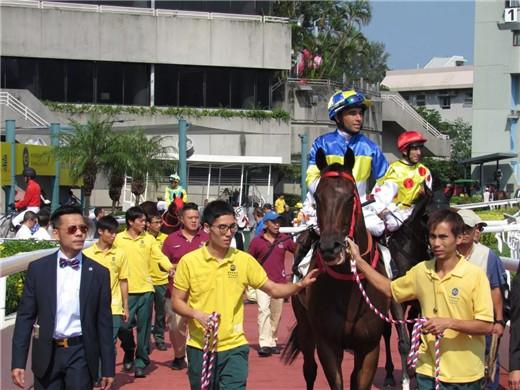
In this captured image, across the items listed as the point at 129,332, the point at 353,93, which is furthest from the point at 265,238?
the point at 353,93

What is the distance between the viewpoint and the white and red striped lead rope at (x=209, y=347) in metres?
6.14

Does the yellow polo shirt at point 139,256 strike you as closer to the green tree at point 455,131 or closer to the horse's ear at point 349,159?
the horse's ear at point 349,159

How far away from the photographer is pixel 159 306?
12031 mm

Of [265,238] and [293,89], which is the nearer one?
[265,238]

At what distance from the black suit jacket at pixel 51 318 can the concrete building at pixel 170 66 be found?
32.2 meters

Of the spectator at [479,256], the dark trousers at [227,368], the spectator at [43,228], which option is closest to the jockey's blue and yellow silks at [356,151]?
the spectator at [479,256]

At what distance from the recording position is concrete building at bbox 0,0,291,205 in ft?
133

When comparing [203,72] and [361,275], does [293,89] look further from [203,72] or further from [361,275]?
[361,275]

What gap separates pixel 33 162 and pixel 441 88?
6366 cm

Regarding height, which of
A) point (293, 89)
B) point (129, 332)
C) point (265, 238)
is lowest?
point (129, 332)

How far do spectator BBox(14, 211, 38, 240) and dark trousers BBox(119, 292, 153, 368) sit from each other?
Answer: 539 cm

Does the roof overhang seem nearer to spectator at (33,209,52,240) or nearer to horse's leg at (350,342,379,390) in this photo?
spectator at (33,209,52,240)

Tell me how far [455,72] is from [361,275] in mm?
79173

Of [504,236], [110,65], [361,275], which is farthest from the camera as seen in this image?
[110,65]
